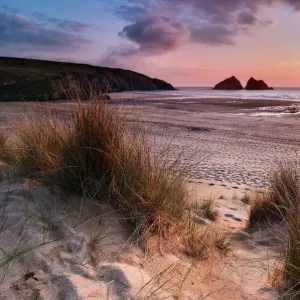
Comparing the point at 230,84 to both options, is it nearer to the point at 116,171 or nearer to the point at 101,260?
the point at 116,171

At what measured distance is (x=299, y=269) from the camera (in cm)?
231

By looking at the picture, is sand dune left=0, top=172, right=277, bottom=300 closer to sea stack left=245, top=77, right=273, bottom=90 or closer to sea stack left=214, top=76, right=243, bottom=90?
sea stack left=245, top=77, right=273, bottom=90

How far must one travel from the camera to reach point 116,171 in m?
3.20

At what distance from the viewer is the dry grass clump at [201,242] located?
2.84m

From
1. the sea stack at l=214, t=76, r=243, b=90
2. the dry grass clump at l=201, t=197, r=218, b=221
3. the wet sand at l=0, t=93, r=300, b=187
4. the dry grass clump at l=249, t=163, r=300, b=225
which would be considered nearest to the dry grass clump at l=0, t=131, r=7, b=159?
the wet sand at l=0, t=93, r=300, b=187

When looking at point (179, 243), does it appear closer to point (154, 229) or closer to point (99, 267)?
point (154, 229)

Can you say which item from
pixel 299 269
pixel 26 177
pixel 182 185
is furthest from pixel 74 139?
pixel 299 269

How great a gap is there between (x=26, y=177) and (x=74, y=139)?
2.33ft

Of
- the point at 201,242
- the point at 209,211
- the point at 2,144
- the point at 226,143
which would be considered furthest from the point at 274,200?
the point at 226,143

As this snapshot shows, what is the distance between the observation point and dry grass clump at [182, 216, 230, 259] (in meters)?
2.84

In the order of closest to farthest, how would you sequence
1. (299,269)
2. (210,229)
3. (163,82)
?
(299,269) < (210,229) < (163,82)

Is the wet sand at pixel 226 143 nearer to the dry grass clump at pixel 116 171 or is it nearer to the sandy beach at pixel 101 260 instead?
the dry grass clump at pixel 116 171

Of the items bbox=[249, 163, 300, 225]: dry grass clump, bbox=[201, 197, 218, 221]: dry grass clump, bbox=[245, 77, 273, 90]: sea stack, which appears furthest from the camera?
bbox=[245, 77, 273, 90]: sea stack

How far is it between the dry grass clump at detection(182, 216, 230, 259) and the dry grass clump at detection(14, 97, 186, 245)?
0.45 ft
